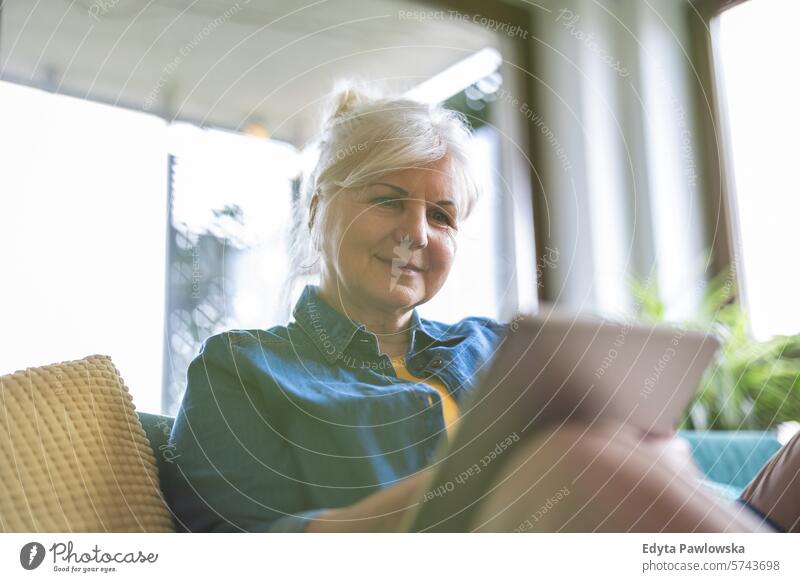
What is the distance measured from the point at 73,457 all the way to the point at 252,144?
0.26 metres

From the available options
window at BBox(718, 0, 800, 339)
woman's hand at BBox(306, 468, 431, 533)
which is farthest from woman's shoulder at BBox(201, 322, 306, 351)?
window at BBox(718, 0, 800, 339)

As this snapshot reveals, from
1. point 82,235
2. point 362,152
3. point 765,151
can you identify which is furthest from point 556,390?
point 765,151

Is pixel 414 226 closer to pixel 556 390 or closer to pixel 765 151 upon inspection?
pixel 556 390

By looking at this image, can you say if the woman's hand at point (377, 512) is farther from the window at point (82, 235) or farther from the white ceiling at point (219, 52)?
the white ceiling at point (219, 52)

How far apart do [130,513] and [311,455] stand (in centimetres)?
11

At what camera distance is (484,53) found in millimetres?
617

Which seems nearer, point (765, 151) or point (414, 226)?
point (414, 226)

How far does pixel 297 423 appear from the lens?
1.52ft

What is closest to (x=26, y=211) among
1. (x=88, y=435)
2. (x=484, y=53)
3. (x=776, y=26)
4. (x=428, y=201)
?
(x=88, y=435)

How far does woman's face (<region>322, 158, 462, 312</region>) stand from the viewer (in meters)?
0.50

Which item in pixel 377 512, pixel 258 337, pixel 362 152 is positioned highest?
pixel 362 152

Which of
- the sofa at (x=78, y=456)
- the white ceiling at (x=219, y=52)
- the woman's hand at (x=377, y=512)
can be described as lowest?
the woman's hand at (x=377, y=512)

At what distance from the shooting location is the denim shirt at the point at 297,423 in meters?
0.45

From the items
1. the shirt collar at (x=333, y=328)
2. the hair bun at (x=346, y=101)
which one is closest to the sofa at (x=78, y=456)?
the shirt collar at (x=333, y=328)
